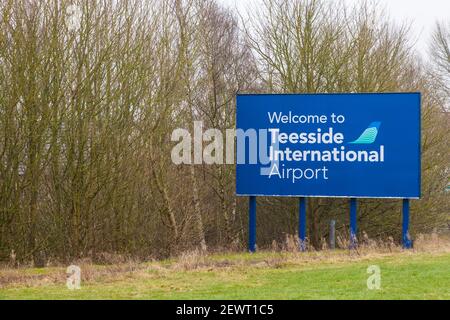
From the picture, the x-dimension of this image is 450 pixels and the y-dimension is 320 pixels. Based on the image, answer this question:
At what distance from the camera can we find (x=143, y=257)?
21.8 m

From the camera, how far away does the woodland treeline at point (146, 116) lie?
20609 mm

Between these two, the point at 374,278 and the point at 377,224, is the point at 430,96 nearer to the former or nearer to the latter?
the point at 377,224

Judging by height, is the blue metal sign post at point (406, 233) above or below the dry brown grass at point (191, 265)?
above

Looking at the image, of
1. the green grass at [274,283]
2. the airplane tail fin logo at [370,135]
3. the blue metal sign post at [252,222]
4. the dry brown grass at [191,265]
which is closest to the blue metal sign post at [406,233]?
the dry brown grass at [191,265]

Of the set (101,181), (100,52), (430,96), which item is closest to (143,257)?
(101,181)

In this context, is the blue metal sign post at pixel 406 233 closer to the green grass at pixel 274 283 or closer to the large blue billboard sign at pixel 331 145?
the large blue billboard sign at pixel 331 145

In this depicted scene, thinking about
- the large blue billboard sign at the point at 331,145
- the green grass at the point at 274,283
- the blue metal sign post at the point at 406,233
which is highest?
the large blue billboard sign at the point at 331,145

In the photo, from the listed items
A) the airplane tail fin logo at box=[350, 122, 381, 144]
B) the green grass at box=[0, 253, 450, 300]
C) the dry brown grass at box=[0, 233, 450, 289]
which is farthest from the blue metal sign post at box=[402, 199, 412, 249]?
the green grass at box=[0, 253, 450, 300]

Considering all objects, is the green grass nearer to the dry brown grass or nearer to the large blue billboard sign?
the dry brown grass

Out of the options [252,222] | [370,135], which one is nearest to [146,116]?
[252,222]

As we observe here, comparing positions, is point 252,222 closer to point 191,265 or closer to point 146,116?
point 146,116

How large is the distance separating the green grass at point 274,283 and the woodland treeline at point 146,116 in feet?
16.7

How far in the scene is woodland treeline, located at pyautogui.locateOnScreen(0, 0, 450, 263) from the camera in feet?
67.6

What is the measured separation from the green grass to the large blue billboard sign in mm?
A: 4441
